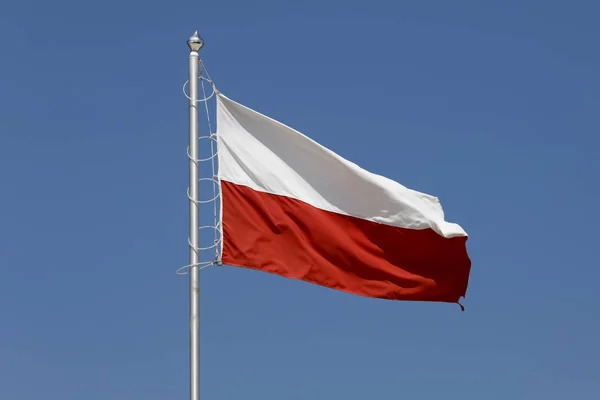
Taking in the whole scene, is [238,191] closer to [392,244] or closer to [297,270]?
[297,270]

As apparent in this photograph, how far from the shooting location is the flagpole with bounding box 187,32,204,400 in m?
20.0

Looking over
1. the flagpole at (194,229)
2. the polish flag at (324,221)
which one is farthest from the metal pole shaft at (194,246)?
the polish flag at (324,221)

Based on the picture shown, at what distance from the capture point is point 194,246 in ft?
68.1

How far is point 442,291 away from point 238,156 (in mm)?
4562

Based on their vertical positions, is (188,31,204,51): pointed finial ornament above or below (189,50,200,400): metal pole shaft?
above

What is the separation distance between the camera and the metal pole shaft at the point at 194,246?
2000 cm

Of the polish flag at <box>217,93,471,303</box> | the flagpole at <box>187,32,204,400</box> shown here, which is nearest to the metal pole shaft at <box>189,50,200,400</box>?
the flagpole at <box>187,32,204,400</box>

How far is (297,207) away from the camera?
2316 centimetres

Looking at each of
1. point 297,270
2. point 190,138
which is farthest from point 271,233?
point 190,138

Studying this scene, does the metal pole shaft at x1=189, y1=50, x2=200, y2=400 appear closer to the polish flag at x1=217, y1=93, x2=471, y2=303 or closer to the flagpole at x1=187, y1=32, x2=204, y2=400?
the flagpole at x1=187, y1=32, x2=204, y2=400

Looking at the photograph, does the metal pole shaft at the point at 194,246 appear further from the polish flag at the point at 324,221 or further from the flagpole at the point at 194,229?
the polish flag at the point at 324,221

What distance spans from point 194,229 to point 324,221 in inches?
126

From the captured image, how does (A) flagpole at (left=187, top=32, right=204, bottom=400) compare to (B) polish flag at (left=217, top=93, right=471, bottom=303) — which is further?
(B) polish flag at (left=217, top=93, right=471, bottom=303)

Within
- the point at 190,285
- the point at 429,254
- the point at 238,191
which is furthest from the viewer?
the point at 429,254
